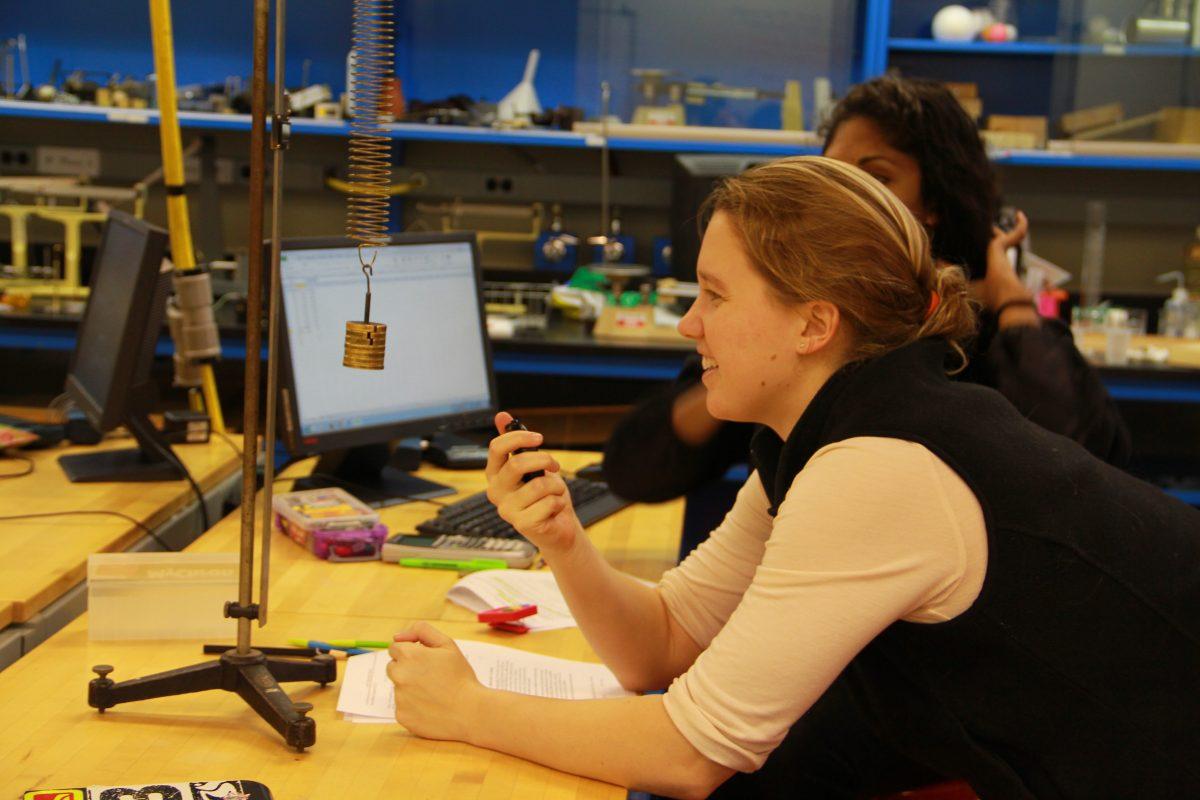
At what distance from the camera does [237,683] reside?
1.30 m

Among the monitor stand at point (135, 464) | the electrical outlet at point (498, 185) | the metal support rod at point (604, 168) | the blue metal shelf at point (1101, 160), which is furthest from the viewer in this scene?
the electrical outlet at point (498, 185)

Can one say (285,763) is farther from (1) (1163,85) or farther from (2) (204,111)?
(1) (1163,85)

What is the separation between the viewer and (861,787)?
1613 millimetres

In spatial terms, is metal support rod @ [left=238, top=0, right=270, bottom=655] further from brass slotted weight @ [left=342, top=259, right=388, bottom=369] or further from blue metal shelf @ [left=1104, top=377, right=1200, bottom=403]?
blue metal shelf @ [left=1104, top=377, right=1200, bottom=403]

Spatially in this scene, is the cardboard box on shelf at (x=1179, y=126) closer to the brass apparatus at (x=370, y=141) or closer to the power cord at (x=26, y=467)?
the power cord at (x=26, y=467)

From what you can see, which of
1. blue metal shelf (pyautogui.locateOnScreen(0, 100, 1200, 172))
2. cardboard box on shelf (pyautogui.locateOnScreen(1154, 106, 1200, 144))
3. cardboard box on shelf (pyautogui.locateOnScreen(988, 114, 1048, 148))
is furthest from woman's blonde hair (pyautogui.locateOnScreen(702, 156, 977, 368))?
cardboard box on shelf (pyautogui.locateOnScreen(1154, 106, 1200, 144))

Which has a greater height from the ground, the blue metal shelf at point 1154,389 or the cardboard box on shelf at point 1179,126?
the cardboard box on shelf at point 1179,126

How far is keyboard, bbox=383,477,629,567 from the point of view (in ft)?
6.03

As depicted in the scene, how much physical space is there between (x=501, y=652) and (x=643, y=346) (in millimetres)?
1845

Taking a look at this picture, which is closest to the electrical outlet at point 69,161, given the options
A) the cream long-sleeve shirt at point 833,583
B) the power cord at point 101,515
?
the power cord at point 101,515

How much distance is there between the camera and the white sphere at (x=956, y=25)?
436cm

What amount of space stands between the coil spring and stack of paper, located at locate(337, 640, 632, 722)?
19.6 inches

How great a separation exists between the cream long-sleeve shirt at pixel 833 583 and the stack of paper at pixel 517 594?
0.46 m

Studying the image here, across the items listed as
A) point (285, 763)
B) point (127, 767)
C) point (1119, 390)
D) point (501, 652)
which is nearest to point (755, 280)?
point (501, 652)
